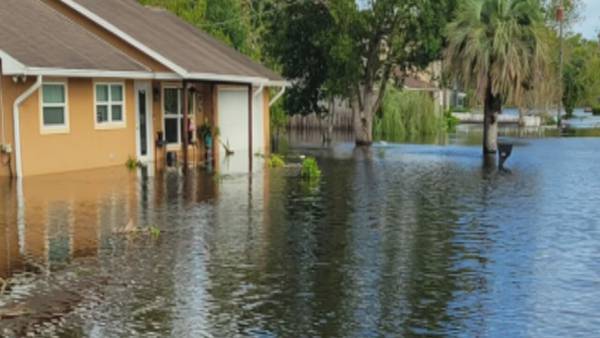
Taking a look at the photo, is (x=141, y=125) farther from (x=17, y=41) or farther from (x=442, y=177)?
(x=442, y=177)

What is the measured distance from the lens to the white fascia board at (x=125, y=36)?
25141 mm

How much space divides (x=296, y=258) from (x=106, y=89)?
1466 cm

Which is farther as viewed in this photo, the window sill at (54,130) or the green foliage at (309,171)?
the green foliage at (309,171)

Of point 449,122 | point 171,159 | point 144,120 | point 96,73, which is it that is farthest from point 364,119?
point 449,122

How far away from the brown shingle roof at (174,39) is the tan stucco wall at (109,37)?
1.09 feet

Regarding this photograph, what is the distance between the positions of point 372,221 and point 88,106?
1169 cm

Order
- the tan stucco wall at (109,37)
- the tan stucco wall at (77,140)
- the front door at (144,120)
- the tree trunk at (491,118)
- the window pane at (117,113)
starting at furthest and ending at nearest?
the tree trunk at (491,118), the front door at (144,120), the tan stucco wall at (109,37), the window pane at (117,113), the tan stucco wall at (77,140)

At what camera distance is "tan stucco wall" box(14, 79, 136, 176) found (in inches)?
878

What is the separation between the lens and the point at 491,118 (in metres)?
34.3

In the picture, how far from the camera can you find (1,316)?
8898mm

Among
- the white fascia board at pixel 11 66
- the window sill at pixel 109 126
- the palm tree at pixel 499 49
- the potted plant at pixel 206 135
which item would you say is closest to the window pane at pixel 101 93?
the window sill at pixel 109 126

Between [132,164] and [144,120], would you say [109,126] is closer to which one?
[132,164]

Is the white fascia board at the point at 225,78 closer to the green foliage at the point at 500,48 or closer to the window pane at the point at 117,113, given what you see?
the window pane at the point at 117,113

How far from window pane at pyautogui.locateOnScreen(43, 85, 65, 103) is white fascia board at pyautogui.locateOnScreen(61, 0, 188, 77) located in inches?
125
